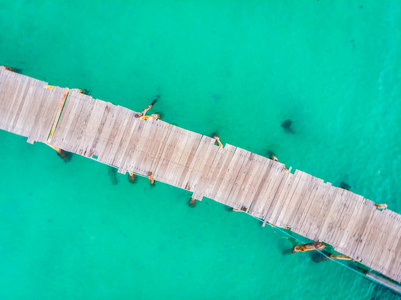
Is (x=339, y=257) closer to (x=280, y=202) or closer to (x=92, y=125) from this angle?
(x=280, y=202)

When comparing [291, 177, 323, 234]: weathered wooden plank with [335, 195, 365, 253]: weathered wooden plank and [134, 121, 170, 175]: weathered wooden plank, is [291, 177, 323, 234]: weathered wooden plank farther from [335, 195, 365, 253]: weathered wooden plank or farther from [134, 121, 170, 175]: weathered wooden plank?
[134, 121, 170, 175]: weathered wooden plank

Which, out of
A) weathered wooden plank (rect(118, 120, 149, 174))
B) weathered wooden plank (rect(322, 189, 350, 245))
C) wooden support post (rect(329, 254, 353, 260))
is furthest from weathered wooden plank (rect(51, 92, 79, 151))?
wooden support post (rect(329, 254, 353, 260))

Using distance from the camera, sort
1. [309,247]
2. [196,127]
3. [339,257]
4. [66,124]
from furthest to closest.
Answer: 1. [196,127]
2. [339,257]
3. [309,247]
4. [66,124]

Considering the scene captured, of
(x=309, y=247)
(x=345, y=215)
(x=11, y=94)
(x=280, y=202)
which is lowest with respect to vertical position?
(x=309, y=247)

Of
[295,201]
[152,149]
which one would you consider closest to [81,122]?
[152,149]

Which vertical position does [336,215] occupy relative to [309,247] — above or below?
above

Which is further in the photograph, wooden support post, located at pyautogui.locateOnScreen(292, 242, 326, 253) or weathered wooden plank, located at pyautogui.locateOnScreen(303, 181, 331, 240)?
weathered wooden plank, located at pyautogui.locateOnScreen(303, 181, 331, 240)

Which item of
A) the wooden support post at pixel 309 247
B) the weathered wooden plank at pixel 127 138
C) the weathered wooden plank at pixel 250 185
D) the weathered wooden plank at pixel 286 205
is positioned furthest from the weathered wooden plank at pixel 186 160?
the wooden support post at pixel 309 247
